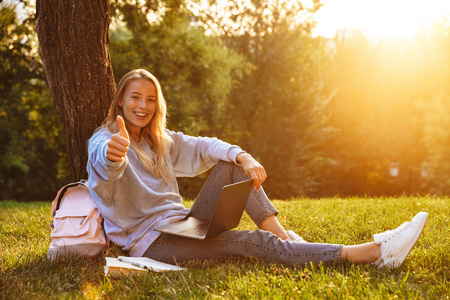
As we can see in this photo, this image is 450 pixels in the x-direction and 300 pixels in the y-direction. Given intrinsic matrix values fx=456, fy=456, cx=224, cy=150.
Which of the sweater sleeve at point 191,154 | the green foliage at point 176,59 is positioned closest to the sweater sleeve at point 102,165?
the sweater sleeve at point 191,154

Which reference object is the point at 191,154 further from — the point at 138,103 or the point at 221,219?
the point at 221,219

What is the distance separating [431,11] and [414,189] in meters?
10.9

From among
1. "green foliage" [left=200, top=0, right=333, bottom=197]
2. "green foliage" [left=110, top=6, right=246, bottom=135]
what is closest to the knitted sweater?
"green foliage" [left=110, top=6, right=246, bottom=135]

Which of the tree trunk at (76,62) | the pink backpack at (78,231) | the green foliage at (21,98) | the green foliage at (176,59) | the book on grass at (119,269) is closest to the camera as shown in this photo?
the book on grass at (119,269)

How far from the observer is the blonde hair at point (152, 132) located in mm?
3738

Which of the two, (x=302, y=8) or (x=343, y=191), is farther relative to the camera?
(x=343, y=191)

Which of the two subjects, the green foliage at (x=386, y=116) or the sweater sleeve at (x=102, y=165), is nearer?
the sweater sleeve at (x=102, y=165)

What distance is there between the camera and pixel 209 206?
3783 mm

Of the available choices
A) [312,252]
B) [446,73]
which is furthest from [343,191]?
[312,252]

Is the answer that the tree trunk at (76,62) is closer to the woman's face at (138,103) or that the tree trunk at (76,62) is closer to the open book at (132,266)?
the woman's face at (138,103)

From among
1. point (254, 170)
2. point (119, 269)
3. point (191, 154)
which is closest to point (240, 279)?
point (119, 269)

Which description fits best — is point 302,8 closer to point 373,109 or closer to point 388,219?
point 373,109

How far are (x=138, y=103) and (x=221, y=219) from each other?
1.24 meters

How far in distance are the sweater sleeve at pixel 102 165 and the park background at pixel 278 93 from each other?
38.1 ft
